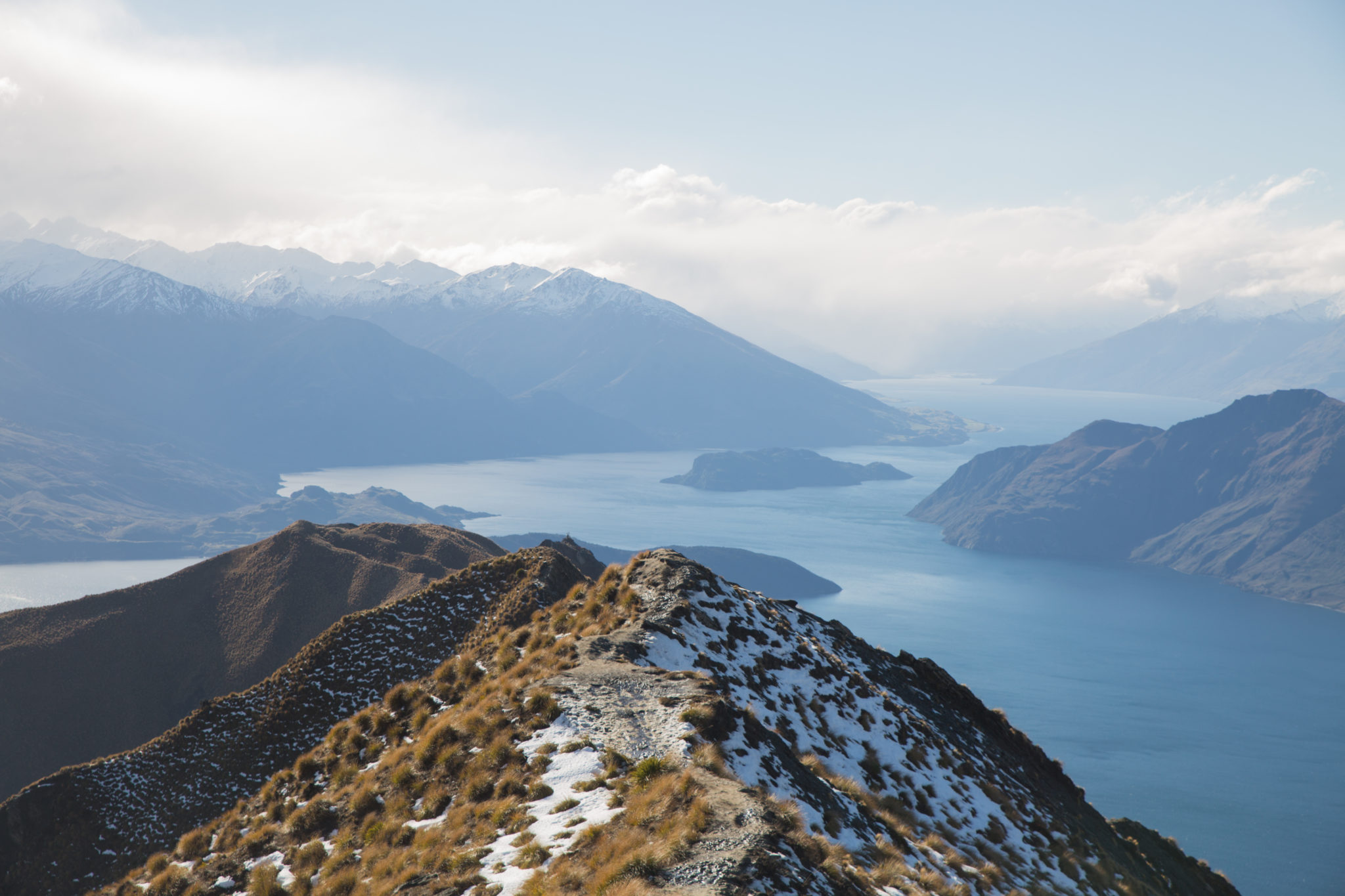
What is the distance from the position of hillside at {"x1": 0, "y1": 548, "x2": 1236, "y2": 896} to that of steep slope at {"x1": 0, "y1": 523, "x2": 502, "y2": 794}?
31063mm

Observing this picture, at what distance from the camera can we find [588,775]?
1351 cm

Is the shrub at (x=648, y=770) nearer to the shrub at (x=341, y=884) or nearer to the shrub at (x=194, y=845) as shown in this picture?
the shrub at (x=341, y=884)

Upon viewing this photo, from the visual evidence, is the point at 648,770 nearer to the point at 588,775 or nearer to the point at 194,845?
the point at 588,775

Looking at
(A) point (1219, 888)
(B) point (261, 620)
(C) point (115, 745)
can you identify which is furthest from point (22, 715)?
(A) point (1219, 888)

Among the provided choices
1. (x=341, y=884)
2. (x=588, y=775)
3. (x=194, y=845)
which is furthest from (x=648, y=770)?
(x=194, y=845)

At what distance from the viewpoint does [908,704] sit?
26.1 m

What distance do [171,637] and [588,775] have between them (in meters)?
60.6

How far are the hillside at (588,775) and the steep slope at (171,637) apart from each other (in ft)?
102

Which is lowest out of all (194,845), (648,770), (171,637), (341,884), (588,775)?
(171,637)

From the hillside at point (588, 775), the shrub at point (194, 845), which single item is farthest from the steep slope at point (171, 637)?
the shrub at point (194, 845)

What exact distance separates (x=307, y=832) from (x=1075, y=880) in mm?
17400

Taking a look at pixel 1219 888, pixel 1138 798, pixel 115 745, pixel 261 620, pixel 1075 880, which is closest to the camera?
pixel 1075 880

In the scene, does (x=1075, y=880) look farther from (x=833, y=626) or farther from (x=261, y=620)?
(x=261, y=620)

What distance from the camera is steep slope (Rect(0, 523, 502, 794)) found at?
55.1m
